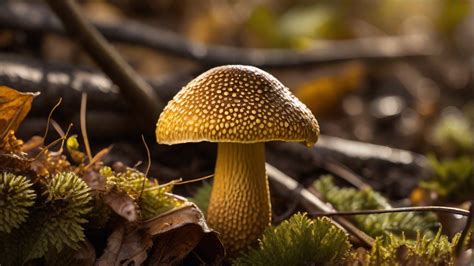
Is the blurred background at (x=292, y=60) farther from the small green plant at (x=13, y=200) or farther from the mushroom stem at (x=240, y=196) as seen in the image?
the small green plant at (x=13, y=200)

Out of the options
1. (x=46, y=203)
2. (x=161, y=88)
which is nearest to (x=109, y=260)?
(x=46, y=203)

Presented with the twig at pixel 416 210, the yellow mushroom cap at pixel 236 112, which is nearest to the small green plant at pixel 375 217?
the twig at pixel 416 210

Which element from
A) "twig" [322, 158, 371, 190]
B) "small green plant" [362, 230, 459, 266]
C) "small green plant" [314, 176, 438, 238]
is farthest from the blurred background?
"small green plant" [362, 230, 459, 266]

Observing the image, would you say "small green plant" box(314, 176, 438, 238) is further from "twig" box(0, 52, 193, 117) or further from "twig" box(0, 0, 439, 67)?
"twig" box(0, 0, 439, 67)

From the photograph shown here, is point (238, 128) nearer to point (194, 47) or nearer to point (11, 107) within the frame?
point (11, 107)

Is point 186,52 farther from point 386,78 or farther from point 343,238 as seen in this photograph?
point 386,78

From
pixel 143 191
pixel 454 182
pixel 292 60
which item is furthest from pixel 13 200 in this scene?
pixel 292 60
